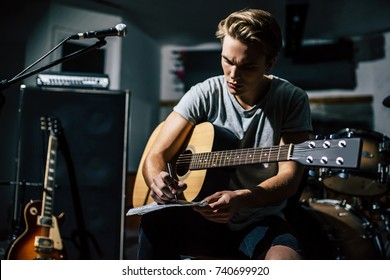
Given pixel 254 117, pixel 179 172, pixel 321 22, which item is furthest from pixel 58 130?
pixel 321 22

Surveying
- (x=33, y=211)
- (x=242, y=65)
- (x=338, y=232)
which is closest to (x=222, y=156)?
(x=242, y=65)

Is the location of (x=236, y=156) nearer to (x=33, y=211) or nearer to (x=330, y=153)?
(x=330, y=153)

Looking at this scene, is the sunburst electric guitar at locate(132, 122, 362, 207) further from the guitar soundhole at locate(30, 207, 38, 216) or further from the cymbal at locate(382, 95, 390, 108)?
the cymbal at locate(382, 95, 390, 108)

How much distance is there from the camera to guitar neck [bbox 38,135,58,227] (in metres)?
1.90

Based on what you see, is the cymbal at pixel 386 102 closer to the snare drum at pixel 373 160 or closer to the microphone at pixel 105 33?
the snare drum at pixel 373 160

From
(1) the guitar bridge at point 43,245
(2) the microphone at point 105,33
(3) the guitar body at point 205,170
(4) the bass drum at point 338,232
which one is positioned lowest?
(1) the guitar bridge at point 43,245

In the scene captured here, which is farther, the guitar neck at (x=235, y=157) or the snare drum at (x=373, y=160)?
the snare drum at (x=373, y=160)

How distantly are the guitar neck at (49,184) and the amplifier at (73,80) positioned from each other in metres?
0.26

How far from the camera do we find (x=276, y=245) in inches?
45.1

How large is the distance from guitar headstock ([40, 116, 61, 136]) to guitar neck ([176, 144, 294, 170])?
760 millimetres

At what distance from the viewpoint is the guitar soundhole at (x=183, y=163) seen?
143 cm

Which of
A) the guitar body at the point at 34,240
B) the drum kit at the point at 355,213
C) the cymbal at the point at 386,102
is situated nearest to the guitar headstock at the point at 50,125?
the guitar body at the point at 34,240

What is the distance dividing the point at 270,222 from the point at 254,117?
13.1 inches

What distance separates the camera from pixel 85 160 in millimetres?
2014
